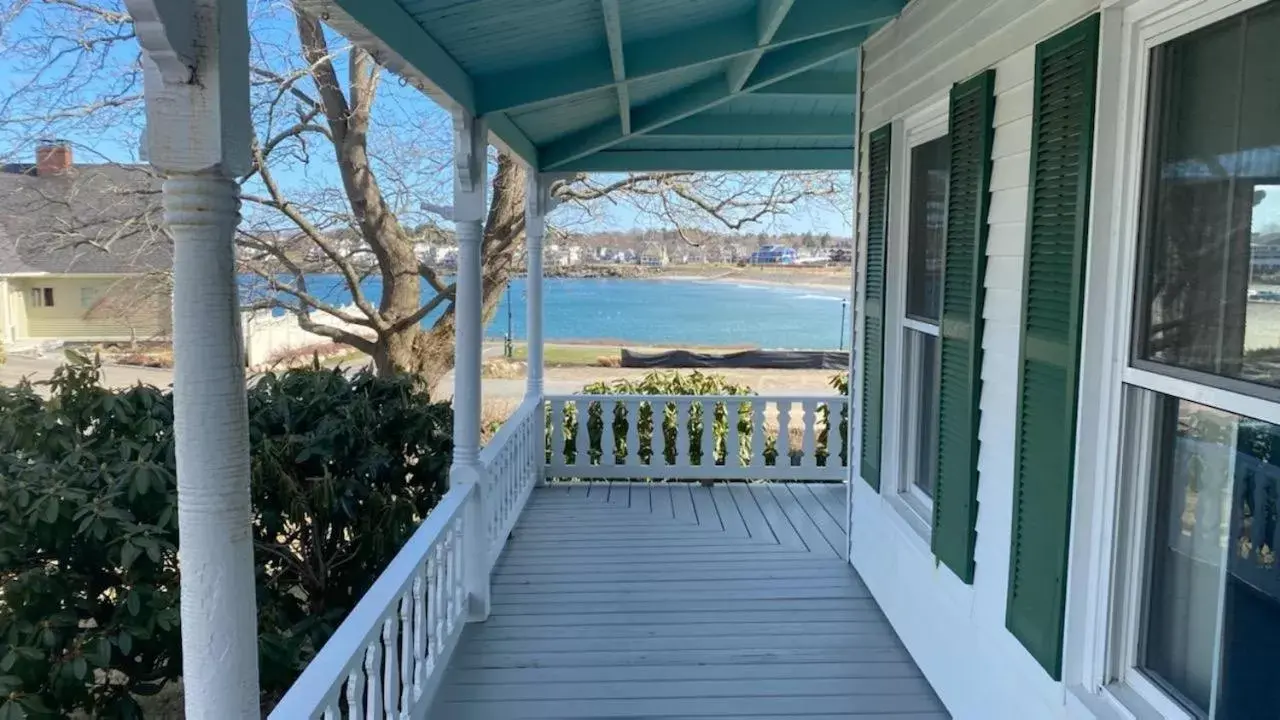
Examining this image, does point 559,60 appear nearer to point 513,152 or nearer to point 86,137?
point 513,152

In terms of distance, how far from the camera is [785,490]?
622 cm

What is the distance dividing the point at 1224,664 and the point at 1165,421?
49cm

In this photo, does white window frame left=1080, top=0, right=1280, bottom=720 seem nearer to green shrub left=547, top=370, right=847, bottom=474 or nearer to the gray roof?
green shrub left=547, top=370, right=847, bottom=474

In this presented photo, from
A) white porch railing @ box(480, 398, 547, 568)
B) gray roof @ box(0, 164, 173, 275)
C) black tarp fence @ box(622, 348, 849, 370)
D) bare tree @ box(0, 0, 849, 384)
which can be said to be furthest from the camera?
black tarp fence @ box(622, 348, 849, 370)

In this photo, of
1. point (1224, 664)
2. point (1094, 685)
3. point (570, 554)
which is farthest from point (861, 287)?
point (1224, 664)

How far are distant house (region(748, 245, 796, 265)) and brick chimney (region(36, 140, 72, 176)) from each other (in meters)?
14.7

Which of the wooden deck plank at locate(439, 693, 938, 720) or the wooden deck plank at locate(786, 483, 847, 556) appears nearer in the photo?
the wooden deck plank at locate(439, 693, 938, 720)

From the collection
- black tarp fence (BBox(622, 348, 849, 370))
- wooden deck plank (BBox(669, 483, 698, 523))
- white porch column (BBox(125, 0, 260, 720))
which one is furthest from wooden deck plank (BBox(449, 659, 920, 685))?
black tarp fence (BBox(622, 348, 849, 370))

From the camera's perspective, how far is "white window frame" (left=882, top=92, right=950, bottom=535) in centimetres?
357

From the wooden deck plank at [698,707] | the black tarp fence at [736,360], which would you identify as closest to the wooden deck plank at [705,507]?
the wooden deck plank at [698,707]

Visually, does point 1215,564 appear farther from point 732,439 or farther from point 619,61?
point 732,439

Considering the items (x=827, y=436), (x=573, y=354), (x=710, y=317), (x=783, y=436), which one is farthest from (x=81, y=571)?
(x=710, y=317)

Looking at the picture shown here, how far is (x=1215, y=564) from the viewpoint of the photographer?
161 centimetres

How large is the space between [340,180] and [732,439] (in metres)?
6.93
